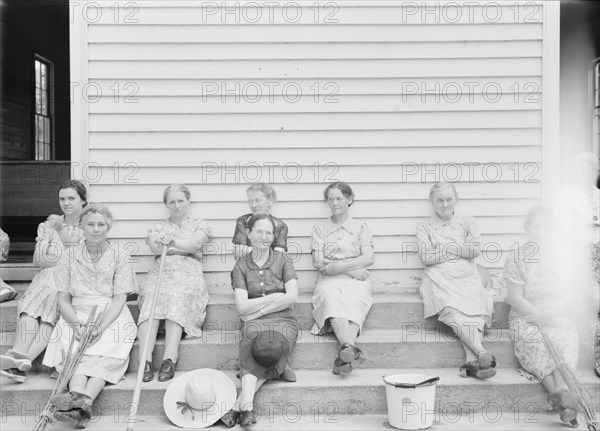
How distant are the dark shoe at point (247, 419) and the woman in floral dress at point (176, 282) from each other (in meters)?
0.61

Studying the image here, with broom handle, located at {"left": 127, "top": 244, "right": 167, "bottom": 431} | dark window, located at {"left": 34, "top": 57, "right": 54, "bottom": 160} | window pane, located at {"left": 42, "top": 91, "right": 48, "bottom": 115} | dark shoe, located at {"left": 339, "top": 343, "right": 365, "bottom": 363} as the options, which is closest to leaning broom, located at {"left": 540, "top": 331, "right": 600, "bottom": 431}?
dark shoe, located at {"left": 339, "top": 343, "right": 365, "bottom": 363}

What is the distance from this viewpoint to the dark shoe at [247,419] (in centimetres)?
332

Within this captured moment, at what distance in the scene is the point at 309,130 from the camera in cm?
477

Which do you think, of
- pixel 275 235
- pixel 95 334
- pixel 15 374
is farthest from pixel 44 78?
pixel 95 334

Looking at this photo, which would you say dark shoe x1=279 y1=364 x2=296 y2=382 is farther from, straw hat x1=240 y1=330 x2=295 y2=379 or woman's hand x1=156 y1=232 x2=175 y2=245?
woman's hand x1=156 y1=232 x2=175 y2=245

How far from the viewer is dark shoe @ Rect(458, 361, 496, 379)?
357 cm

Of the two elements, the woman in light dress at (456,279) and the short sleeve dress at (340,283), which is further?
the short sleeve dress at (340,283)

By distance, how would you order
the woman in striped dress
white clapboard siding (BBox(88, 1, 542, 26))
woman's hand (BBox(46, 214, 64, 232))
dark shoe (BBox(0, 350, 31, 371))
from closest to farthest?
dark shoe (BBox(0, 350, 31, 371)) → the woman in striped dress → woman's hand (BBox(46, 214, 64, 232)) → white clapboard siding (BBox(88, 1, 542, 26))

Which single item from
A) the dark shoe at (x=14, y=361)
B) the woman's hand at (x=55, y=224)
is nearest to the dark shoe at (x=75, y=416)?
the dark shoe at (x=14, y=361)

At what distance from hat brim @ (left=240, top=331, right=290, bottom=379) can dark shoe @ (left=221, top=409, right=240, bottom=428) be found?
25cm

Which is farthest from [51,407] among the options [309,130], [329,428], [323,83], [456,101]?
[456,101]

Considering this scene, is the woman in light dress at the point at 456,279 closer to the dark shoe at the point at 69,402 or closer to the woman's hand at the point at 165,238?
the woman's hand at the point at 165,238

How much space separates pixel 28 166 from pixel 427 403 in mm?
6121

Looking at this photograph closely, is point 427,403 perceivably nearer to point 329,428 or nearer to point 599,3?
point 329,428
